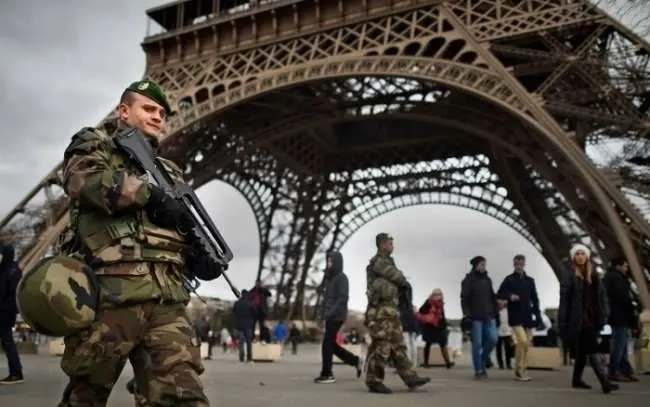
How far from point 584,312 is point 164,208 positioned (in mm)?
5685

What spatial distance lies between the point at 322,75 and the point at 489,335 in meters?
9.65

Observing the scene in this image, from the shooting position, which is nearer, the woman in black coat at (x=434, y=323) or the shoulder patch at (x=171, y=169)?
the shoulder patch at (x=171, y=169)

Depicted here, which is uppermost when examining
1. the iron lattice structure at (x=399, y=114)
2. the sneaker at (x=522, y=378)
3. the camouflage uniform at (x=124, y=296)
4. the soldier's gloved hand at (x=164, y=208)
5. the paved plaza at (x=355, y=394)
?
the iron lattice structure at (x=399, y=114)

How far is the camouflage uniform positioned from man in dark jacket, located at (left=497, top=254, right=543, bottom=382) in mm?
6982

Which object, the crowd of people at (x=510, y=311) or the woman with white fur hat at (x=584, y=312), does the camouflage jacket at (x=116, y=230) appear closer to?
the crowd of people at (x=510, y=311)

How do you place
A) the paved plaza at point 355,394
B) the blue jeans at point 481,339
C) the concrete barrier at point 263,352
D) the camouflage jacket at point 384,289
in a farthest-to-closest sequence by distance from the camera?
1. the concrete barrier at point 263,352
2. the blue jeans at point 481,339
3. the camouflage jacket at point 384,289
4. the paved plaza at point 355,394

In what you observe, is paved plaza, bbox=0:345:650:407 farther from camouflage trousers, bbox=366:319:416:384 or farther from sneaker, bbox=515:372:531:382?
camouflage trousers, bbox=366:319:416:384

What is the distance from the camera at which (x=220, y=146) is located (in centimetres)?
2230

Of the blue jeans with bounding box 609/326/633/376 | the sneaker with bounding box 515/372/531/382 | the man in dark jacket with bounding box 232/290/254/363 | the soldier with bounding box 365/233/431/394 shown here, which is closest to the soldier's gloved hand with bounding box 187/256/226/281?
the soldier with bounding box 365/233/431/394

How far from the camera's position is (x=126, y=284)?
246 centimetres

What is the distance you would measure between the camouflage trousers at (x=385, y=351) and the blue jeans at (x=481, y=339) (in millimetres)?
2249

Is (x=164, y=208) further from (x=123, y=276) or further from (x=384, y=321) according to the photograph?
(x=384, y=321)

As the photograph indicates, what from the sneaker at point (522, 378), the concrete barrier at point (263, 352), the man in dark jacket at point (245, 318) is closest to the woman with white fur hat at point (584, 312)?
the sneaker at point (522, 378)

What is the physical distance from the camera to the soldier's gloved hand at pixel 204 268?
2.68m
